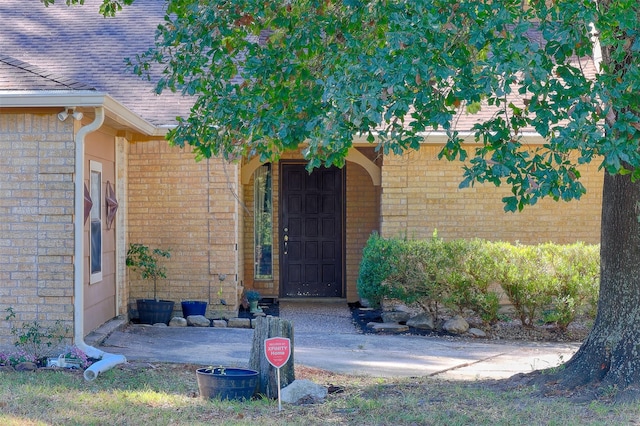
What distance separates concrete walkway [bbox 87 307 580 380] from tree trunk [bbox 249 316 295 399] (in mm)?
1460

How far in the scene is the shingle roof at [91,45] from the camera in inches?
508

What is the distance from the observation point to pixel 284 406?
708 centimetres

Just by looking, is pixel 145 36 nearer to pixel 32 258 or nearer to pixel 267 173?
pixel 267 173

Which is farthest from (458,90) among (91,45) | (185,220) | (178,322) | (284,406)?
(91,45)

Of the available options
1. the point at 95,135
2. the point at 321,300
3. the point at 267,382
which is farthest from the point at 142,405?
the point at 321,300

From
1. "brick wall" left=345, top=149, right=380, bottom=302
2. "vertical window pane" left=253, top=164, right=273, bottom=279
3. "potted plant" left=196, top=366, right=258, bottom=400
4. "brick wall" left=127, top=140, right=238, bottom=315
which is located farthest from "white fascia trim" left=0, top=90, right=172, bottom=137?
"brick wall" left=345, top=149, right=380, bottom=302

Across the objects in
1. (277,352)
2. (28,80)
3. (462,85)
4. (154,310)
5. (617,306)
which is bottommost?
(154,310)

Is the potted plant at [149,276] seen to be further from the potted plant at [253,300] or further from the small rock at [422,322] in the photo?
the small rock at [422,322]

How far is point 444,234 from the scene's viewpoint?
13492 millimetres

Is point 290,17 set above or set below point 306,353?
above

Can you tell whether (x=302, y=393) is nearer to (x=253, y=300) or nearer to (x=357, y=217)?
(x=253, y=300)

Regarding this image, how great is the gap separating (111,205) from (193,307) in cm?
225

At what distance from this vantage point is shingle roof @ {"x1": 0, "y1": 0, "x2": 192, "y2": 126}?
508 inches

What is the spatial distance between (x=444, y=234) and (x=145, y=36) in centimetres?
632
